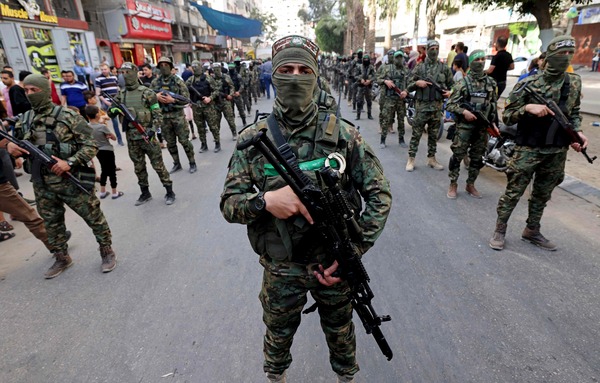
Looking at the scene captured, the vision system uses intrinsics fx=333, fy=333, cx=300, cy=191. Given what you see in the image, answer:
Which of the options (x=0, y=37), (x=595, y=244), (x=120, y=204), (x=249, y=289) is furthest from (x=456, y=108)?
(x=0, y=37)

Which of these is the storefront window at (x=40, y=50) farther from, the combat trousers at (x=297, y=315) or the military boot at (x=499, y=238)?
the military boot at (x=499, y=238)

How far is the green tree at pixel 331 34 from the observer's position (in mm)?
38316

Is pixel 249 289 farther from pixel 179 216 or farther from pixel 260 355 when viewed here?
pixel 179 216

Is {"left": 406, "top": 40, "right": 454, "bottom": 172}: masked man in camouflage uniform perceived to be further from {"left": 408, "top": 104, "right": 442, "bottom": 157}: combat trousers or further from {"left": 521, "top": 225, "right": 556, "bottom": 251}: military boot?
{"left": 521, "top": 225, "right": 556, "bottom": 251}: military boot

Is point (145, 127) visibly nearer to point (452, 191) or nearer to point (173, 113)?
point (173, 113)

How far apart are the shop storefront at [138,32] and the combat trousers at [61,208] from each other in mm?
13343

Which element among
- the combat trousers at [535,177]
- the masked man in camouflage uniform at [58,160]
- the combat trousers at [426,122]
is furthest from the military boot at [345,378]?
the combat trousers at [426,122]

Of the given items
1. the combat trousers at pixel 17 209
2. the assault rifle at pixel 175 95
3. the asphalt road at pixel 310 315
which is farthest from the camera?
the assault rifle at pixel 175 95

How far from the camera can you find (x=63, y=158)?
324 cm

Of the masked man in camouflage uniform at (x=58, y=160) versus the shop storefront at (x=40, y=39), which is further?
the shop storefront at (x=40, y=39)

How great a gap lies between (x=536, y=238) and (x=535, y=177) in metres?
0.66

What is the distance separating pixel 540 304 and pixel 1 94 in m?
9.12

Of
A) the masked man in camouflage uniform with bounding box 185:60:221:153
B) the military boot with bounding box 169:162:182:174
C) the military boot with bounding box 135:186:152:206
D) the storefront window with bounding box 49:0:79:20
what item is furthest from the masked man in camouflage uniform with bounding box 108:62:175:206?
the storefront window with bounding box 49:0:79:20

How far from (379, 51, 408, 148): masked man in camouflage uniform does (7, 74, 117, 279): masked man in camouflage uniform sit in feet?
19.1
